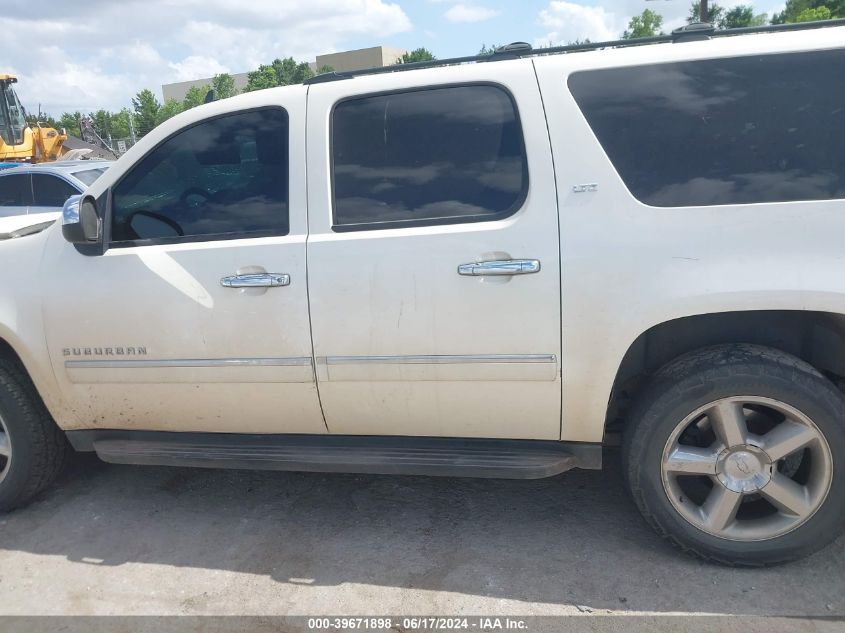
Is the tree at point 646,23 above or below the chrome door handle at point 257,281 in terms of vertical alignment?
above

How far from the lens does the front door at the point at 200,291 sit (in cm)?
291

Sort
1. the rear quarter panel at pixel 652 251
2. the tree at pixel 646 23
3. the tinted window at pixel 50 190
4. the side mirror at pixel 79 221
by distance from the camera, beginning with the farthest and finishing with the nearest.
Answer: the tree at pixel 646 23, the tinted window at pixel 50 190, the side mirror at pixel 79 221, the rear quarter panel at pixel 652 251

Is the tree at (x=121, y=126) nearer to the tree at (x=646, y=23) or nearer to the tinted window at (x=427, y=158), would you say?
the tree at (x=646, y=23)

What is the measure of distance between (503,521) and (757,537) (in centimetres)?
110

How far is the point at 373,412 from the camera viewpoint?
2.96 meters

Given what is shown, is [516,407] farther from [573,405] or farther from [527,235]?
[527,235]

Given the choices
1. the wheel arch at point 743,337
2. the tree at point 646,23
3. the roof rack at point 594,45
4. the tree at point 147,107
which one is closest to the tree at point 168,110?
the tree at point 147,107

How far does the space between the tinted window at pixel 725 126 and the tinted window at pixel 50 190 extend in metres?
8.07

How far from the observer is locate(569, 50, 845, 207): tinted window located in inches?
97.2

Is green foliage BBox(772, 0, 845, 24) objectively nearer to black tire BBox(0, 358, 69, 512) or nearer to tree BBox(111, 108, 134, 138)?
black tire BBox(0, 358, 69, 512)

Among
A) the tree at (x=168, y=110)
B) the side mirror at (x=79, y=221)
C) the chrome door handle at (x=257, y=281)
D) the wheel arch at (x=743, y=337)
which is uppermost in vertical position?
the tree at (x=168, y=110)

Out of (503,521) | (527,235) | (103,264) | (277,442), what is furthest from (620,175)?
(103,264)

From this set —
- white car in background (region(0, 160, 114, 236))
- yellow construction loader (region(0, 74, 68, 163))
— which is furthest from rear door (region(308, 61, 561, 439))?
yellow construction loader (region(0, 74, 68, 163))

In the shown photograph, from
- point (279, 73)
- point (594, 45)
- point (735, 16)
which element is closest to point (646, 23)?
point (735, 16)
